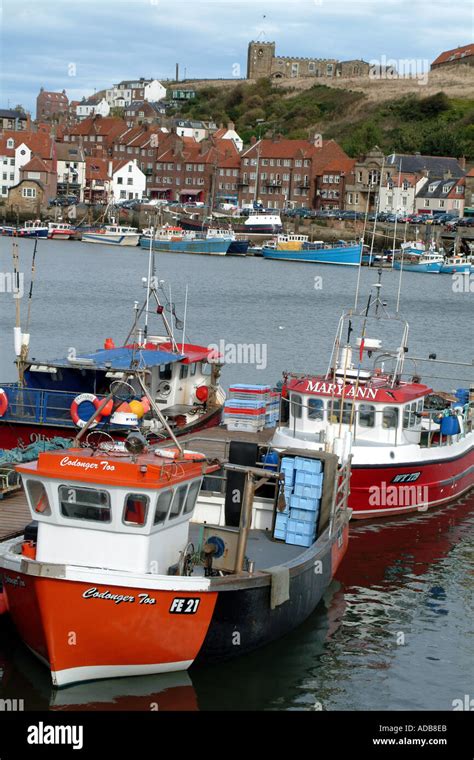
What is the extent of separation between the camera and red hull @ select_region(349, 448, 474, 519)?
79.6ft

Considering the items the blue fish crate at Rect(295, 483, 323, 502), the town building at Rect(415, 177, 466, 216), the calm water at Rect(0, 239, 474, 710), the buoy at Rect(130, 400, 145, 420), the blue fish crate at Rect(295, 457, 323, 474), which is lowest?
the calm water at Rect(0, 239, 474, 710)

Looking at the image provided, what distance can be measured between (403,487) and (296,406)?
288cm

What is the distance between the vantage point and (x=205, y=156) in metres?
138

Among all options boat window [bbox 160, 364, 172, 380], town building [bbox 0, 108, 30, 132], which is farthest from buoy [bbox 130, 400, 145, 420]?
town building [bbox 0, 108, 30, 132]

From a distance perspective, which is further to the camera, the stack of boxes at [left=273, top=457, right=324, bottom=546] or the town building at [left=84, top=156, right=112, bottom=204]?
the town building at [left=84, top=156, right=112, bottom=204]

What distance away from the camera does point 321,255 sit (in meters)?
111

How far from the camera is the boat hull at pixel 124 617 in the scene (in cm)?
1438

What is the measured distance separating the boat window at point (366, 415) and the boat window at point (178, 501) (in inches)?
379

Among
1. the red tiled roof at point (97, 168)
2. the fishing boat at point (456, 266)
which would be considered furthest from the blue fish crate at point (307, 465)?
the red tiled roof at point (97, 168)

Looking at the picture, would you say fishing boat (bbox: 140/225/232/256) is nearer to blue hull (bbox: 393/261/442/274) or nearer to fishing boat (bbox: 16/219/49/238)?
fishing boat (bbox: 16/219/49/238)

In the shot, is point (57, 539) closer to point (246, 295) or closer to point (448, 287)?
point (246, 295)

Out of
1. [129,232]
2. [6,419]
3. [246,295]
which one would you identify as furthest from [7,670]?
[129,232]

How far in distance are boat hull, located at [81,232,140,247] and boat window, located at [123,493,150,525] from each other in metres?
103

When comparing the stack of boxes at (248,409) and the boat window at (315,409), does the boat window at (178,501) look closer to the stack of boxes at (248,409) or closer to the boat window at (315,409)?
the boat window at (315,409)
